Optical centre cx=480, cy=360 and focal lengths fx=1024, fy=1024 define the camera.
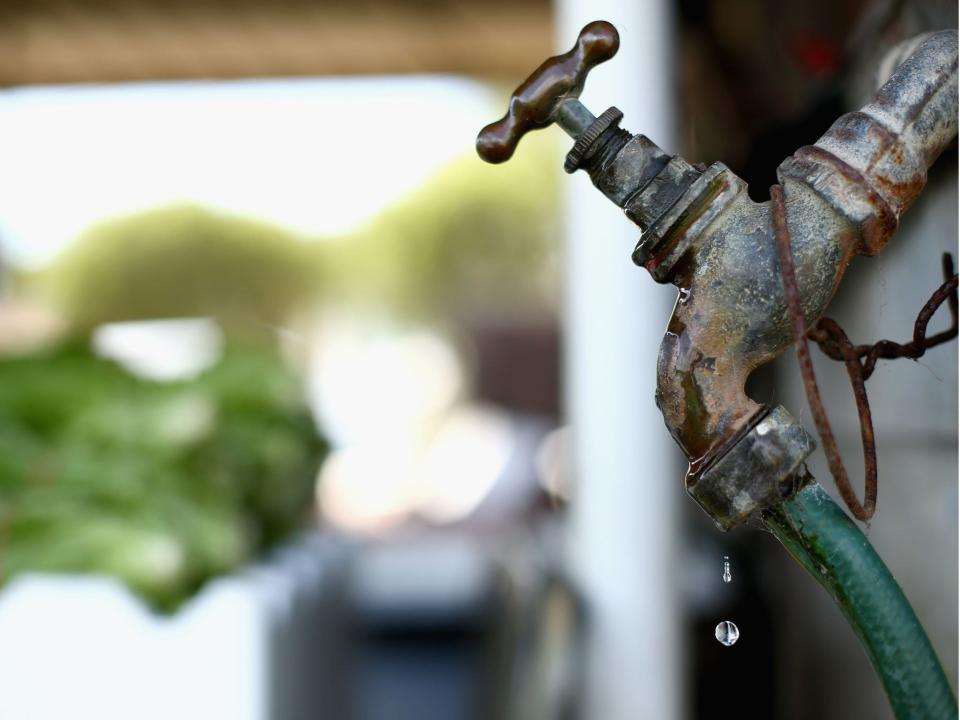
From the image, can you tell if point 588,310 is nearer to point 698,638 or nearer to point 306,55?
point 698,638

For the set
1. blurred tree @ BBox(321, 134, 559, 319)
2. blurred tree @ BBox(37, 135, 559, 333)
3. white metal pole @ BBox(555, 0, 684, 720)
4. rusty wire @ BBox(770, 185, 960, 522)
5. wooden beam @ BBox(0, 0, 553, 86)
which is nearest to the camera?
rusty wire @ BBox(770, 185, 960, 522)

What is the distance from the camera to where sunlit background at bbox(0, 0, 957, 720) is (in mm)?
982

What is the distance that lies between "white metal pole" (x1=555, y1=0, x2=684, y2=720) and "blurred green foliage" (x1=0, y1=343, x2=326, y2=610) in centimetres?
47

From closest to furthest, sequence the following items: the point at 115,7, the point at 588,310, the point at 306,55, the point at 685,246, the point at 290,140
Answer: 1. the point at 685,246
2. the point at 588,310
3. the point at 115,7
4. the point at 306,55
5. the point at 290,140

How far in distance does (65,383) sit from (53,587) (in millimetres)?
443

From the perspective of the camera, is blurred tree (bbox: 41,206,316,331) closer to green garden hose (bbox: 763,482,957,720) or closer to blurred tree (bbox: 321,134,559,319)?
blurred tree (bbox: 321,134,559,319)

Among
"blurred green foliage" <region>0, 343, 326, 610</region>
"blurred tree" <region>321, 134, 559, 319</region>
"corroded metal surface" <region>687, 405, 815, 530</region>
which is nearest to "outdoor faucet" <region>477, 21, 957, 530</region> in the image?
"corroded metal surface" <region>687, 405, 815, 530</region>

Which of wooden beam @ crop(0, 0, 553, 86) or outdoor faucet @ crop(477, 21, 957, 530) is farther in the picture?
wooden beam @ crop(0, 0, 553, 86)

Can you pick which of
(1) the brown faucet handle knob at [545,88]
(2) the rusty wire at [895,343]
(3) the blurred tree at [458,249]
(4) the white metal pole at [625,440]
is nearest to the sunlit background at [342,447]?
(4) the white metal pole at [625,440]

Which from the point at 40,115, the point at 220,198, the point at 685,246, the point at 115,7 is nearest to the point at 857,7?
the point at 685,246

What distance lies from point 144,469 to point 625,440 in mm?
605

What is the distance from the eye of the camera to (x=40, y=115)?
11.5 ft

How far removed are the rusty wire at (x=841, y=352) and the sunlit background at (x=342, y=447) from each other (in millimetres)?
124

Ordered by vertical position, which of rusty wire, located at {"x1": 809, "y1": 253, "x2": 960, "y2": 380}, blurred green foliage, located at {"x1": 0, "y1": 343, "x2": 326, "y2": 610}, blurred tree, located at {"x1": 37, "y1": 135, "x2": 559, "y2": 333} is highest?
blurred tree, located at {"x1": 37, "y1": 135, "x2": 559, "y2": 333}
